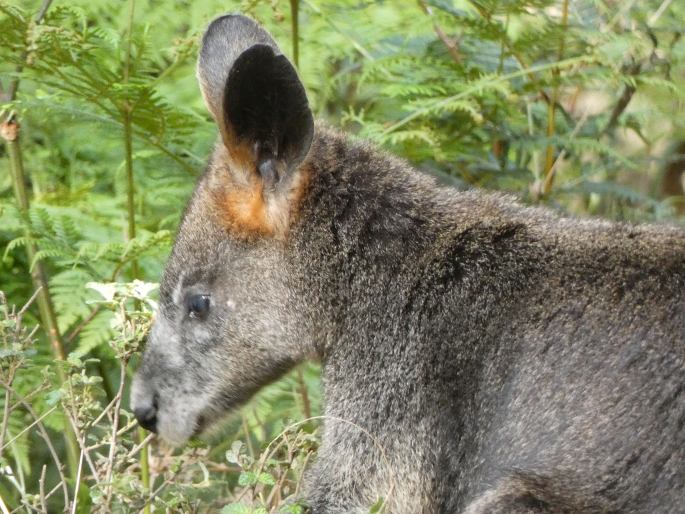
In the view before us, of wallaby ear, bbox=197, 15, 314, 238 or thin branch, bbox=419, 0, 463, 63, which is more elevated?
wallaby ear, bbox=197, 15, 314, 238

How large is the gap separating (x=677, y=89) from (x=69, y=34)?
9.53ft

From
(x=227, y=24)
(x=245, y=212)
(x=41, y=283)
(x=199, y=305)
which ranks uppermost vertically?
(x=227, y=24)

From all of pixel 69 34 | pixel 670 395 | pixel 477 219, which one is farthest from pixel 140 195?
pixel 670 395

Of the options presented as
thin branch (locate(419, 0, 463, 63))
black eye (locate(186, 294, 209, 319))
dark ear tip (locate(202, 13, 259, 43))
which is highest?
dark ear tip (locate(202, 13, 259, 43))

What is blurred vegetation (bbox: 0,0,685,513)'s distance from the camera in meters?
4.76

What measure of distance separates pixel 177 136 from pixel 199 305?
130 centimetres

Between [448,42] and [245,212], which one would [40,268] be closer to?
[245,212]

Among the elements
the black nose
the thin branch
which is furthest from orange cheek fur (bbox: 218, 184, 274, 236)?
the thin branch

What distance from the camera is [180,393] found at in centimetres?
459

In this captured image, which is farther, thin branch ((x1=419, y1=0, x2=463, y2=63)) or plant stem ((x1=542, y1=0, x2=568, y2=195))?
thin branch ((x1=419, y1=0, x2=463, y2=63))

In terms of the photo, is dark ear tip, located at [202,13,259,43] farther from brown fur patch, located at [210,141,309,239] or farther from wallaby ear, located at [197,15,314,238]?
brown fur patch, located at [210,141,309,239]

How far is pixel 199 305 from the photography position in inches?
178

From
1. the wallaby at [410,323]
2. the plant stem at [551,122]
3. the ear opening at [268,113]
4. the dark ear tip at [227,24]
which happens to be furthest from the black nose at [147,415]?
the plant stem at [551,122]

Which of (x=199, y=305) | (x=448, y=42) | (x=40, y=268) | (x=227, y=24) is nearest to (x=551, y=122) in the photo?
(x=448, y=42)
